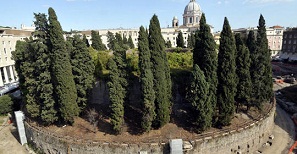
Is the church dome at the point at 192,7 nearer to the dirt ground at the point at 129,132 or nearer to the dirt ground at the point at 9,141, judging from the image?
the dirt ground at the point at 129,132

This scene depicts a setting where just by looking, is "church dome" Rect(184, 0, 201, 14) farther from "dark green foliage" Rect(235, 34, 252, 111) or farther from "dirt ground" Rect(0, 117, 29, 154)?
"dirt ground" Rect(0, 117, 29, 154)

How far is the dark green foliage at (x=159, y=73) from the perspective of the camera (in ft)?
70.2

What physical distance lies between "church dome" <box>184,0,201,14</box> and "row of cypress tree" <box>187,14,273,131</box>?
83074 mm

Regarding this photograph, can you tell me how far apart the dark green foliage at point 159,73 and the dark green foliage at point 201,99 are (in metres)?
2.86

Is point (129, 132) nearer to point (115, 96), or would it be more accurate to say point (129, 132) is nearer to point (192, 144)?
point (115, 96)

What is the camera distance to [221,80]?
74.8 ft

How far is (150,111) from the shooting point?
821 inches

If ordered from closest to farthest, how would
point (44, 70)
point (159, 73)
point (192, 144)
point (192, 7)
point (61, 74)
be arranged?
point (192, 144)
point (159, 73)
point (61, 74)
point (44, 70)
point (192, 7)

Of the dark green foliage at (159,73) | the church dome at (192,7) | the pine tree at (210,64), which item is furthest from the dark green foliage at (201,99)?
the church dome at (192,7)

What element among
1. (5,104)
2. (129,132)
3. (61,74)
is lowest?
(5,104)

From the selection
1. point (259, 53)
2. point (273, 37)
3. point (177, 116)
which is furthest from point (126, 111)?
point (273, 37)

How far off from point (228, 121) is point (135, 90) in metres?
12.4

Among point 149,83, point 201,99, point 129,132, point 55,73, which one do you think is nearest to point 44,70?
point 55,73

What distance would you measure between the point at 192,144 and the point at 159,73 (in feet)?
24.8
